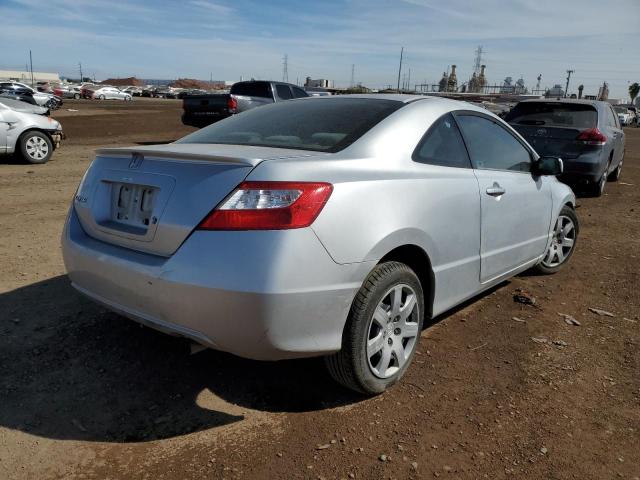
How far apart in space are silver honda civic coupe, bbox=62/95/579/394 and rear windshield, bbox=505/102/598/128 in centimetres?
577

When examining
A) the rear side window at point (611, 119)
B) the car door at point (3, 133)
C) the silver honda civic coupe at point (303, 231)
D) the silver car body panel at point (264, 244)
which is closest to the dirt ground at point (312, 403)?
the silver honda civic coupe at point (303, 231)

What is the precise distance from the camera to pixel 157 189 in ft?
8.41

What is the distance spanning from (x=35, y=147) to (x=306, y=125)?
961 cm

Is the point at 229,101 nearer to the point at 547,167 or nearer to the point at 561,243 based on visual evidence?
the point at 561,243

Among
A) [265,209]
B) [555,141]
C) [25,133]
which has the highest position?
[555,141]

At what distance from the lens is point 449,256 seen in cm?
322

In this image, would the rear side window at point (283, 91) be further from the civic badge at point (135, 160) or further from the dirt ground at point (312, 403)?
the civic badge at point (135, 160)

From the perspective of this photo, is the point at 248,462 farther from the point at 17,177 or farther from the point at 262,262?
the point at 17,177

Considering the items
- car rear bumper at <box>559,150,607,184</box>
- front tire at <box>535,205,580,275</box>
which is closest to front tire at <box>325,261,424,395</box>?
front tire at <box>535,205,580,275</box>

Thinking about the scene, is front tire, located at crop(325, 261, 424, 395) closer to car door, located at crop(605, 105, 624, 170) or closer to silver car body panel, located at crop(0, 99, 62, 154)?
car door, located at crop(605, 105, 624, 170)

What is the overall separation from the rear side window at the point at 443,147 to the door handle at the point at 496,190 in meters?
0.23

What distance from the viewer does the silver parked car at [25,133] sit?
10.4 meters

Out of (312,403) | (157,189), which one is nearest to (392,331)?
(312,403)

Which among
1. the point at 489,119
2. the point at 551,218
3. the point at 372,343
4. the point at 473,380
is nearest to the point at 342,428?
the point at 372,343
